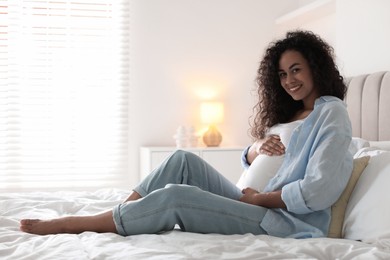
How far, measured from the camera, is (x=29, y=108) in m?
5.20

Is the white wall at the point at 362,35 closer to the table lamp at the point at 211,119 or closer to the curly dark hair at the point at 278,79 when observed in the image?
the curly dark hair at the point at 278,79

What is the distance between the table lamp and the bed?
2.30m

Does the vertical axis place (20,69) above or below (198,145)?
above

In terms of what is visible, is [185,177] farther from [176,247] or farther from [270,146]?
[176,247]

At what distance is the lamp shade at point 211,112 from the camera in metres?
5.43

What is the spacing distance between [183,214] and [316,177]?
1.62ft

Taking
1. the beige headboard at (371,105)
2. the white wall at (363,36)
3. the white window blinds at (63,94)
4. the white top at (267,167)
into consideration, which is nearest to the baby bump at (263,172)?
the white top at (267,167)

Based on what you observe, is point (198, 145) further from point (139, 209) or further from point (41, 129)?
point (139, 209)

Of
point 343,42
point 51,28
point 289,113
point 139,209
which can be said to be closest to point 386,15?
point 343,42

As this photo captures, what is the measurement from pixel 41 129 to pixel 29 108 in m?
0.19

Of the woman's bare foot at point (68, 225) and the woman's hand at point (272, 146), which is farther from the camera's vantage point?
the woman's hand at point (272, 146)

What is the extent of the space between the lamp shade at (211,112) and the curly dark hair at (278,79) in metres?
2.35

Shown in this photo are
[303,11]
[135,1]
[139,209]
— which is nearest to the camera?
[139,209]

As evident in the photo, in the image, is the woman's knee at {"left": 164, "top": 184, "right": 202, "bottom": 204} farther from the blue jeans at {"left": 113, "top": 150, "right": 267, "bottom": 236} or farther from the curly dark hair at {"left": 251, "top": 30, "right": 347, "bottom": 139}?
the curly dark hair at {"left": 251, "top": 30, "right": 347, "bottom": 139}
